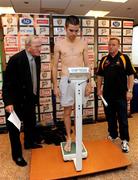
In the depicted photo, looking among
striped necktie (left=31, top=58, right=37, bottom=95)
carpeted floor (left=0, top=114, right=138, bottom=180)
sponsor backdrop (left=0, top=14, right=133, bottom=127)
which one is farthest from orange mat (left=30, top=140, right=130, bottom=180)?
sponsor backdrop (left=0, top=14, right=133, bottom=127)

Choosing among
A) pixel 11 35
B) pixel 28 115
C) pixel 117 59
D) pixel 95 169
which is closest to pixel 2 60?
pixel 11 35

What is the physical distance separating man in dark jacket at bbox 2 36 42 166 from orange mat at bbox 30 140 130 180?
0.23 meters

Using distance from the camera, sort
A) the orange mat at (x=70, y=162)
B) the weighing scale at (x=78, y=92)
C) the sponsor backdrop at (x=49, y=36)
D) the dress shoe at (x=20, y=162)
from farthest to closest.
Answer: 1. the sponsor backdrop at (x=49, y=36)
2. the dress shoe at (x=20, y=162)
3. the orange mat at (x=70, y=162)
4. the weighing scale at (x=78, y=92)

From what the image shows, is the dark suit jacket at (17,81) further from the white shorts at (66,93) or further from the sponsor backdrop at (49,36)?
the sponsor backdrop at (49,36)

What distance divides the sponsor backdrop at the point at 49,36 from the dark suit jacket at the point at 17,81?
28.3 inches

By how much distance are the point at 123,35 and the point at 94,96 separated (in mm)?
1119

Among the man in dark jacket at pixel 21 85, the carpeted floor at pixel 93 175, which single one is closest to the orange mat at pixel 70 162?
the carpeted floor at pixel 93 175

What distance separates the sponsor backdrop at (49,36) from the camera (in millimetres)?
2889

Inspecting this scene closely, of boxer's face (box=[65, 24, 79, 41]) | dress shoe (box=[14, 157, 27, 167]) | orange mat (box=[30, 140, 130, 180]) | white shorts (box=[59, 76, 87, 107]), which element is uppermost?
boxer's face (box=[65, 24, 79, 41])

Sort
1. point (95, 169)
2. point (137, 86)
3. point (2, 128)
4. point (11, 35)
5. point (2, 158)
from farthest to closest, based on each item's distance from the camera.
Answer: point (137, 86)
point (2, 128)
point (11, 35)
point (2, 158)
point (95, 169)

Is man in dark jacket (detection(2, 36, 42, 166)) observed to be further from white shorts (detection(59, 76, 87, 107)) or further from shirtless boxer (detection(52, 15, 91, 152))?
white shorts (detection(59, 76, 87, 107))

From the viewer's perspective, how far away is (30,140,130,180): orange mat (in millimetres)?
1975

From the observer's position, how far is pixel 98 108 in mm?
3484

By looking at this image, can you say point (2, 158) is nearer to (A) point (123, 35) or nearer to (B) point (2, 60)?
(B) point (2, 60)
